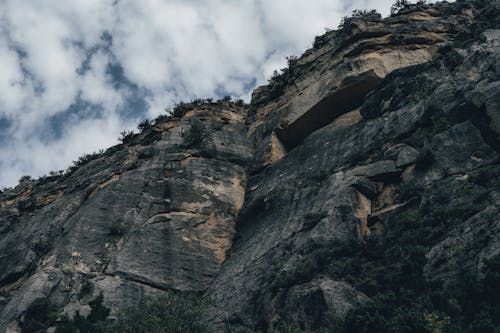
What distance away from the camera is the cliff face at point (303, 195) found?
76.1ft

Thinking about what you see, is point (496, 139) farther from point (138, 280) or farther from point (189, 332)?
point (138, 280)

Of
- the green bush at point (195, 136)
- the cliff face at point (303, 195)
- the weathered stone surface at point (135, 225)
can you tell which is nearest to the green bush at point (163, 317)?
the cliff face at point (303, 195)

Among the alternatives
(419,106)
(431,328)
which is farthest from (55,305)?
(419,106)

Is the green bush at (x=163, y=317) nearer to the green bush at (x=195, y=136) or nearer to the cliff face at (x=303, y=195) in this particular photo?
the cliff face at (x=303, y=195)

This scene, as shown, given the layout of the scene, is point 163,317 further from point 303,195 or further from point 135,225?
point 303,195

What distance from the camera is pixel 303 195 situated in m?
30.6

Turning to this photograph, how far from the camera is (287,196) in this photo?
31.8 meters

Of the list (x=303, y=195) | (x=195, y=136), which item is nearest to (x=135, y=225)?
(x=195, y=136)

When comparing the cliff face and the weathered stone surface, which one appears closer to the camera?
the cliff face

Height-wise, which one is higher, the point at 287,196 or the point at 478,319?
the point at 287,196

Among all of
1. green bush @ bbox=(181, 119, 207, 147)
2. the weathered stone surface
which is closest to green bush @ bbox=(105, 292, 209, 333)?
the weathered stone surface

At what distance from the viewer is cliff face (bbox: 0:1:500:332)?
76.1 ft

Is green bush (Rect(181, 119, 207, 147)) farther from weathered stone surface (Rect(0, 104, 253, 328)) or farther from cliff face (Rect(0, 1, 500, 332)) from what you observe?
weathered stone surface (Rect(0, 104, 253, 328))

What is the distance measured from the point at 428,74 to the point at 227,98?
807 inches
